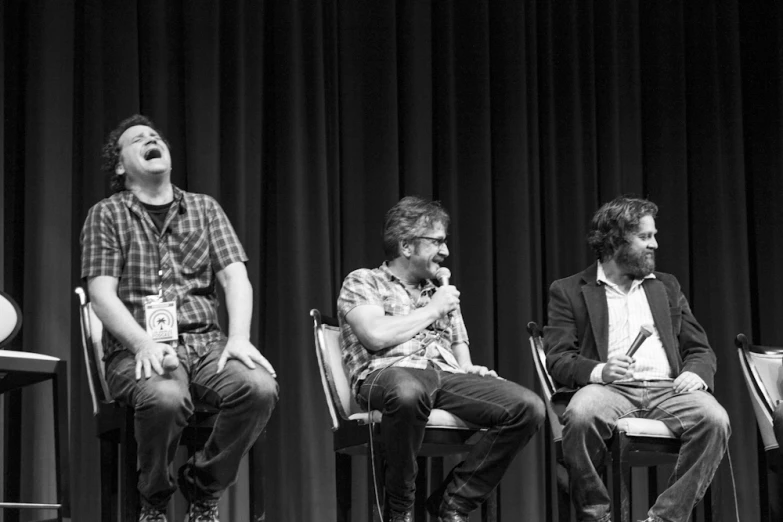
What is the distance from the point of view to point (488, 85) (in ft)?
15.9

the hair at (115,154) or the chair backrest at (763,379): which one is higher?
the hair at (115,154)

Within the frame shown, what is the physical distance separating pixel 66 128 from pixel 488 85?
1.82 m

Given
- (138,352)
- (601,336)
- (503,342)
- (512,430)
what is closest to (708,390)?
(601,336)

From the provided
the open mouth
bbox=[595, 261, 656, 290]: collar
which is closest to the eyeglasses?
bbox=[595, 261, 656, 290]: collar

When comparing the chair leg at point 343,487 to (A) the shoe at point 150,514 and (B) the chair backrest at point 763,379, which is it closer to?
(A) the shoe at point 150,514

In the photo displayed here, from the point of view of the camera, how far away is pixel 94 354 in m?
3.40

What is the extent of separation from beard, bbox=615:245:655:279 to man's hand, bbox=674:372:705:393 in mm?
417

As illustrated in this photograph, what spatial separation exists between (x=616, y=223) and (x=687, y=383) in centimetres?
67

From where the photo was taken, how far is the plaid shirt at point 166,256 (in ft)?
11.0

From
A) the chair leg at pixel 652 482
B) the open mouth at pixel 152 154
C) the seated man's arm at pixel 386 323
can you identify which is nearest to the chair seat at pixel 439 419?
Result: the seated man's arm at pixel 386 323

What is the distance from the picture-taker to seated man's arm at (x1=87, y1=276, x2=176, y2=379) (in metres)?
3.12

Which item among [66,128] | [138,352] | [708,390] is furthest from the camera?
[66,128]

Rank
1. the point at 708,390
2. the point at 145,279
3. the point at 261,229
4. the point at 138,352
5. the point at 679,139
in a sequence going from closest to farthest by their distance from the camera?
1. the point at 138,352
2. the point at 145,279
3. the point at 708,390
4. the point at 261,229
5. the point at 679,139

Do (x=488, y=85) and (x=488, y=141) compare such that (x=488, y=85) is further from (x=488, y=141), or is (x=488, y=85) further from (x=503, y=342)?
(x=503, y=342)
